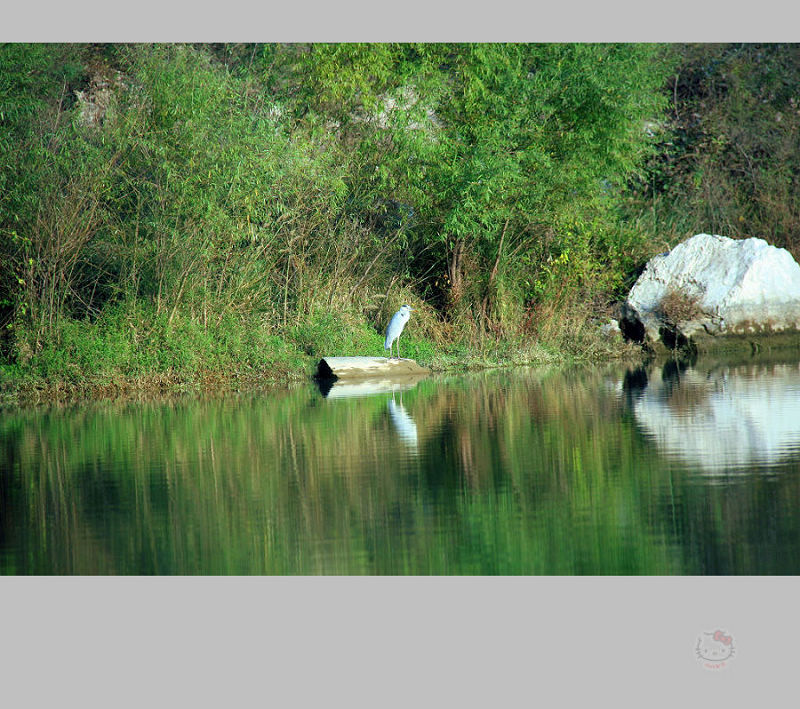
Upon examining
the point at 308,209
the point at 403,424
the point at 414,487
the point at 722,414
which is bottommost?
the point at 414,487

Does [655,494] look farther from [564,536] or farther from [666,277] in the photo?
[666,277]

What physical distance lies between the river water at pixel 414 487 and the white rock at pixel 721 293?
739 cm

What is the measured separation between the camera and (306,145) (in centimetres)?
1828

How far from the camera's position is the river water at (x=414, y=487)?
637 centimetres

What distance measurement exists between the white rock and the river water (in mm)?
7385

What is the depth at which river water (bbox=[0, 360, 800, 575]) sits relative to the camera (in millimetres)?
6367

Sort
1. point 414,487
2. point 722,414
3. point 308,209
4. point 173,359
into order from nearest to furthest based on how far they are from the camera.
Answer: point 414,487, point 722,414, point 173,359, point 308,209

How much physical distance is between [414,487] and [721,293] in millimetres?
14340

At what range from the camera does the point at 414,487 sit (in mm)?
8281

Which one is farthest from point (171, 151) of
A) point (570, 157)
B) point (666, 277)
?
point (666, 277)

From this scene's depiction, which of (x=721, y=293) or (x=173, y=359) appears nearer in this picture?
(x=173, y=359)

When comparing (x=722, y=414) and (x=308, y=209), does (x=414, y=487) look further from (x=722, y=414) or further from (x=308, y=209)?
(x=308, y=209)

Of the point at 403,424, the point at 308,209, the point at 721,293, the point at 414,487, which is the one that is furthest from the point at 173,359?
the point at 721,293

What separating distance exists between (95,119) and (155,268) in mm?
2664
